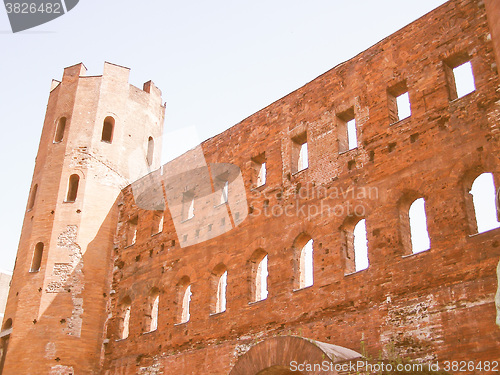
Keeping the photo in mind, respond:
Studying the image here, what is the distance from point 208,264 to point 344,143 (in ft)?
13.7

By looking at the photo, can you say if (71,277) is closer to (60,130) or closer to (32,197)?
(32,197)

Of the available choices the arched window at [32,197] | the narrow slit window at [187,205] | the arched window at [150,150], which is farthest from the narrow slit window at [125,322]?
the arched window at [150,150]

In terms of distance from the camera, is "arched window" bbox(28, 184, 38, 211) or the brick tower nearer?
the brick tower

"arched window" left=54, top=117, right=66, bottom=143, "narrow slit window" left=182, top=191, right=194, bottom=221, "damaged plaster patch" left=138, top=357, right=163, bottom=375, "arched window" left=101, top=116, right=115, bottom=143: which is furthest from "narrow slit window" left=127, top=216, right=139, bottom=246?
"damaged plaster patch" left=138, top=357, right=163, bottom=375

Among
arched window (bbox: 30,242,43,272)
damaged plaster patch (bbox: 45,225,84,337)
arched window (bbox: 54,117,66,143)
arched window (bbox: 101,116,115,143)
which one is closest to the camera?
damaged plaster patch (bbox: 45,225,84,337)

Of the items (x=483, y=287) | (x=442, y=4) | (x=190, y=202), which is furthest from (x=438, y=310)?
(x=190, y=202)

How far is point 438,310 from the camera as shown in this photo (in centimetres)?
956

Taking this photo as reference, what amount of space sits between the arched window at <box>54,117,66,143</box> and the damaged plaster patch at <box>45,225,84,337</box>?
319 cm

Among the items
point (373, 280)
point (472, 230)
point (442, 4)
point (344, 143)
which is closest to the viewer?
point (472, 230)

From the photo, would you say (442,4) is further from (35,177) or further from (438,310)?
(35,177)

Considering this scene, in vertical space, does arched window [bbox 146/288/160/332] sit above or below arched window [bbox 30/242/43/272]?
below

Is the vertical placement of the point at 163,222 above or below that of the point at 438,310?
above

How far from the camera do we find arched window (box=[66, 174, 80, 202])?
17.7m

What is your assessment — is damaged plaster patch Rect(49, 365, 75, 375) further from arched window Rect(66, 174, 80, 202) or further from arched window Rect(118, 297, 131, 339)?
arched window Rect(66, 174, 80, 202)
